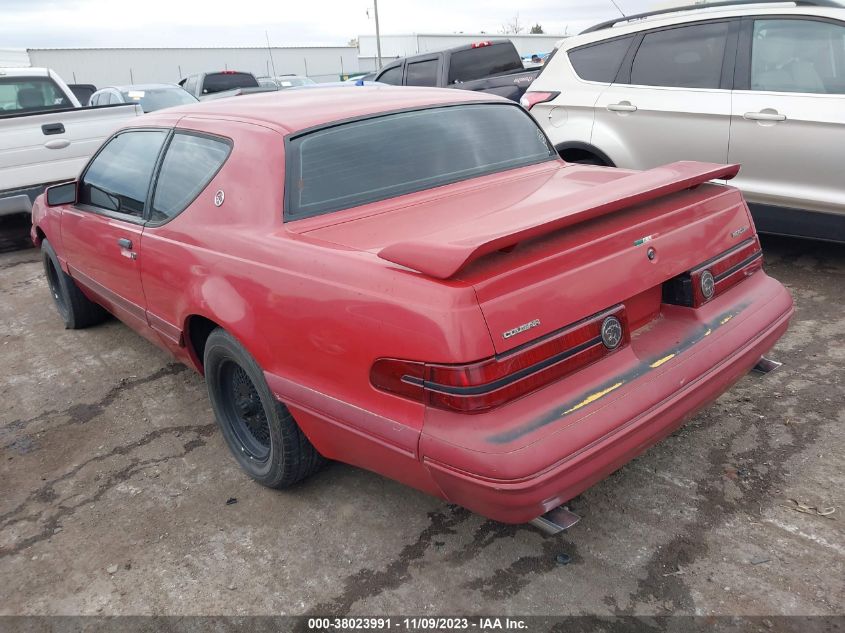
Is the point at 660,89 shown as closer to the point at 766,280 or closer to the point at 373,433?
the point at 766,280

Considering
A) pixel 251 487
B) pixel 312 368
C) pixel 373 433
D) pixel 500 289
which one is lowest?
pixel 251 487

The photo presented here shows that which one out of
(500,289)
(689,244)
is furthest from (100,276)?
(689,244)

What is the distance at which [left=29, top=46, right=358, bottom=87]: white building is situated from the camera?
3031 centimetres

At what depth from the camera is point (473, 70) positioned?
9.89 metres

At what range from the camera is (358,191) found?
290 cm

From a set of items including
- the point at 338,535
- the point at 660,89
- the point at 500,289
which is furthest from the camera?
the point at 660,89

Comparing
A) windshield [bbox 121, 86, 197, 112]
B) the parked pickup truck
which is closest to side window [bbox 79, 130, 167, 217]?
the parked pickup truck

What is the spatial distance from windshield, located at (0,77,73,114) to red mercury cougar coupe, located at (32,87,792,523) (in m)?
6.05

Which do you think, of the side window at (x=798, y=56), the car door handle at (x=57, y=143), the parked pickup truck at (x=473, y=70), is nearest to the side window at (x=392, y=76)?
the parked pickup truck at (x=473, y=70)

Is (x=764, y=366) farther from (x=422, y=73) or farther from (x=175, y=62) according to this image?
(x=175, y=62)

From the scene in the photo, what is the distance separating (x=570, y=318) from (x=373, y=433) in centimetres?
73

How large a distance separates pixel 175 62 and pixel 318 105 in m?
34.8

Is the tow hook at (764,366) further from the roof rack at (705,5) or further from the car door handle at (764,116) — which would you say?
the roof rack at (705,5)

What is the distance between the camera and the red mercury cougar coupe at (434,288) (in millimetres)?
2061
